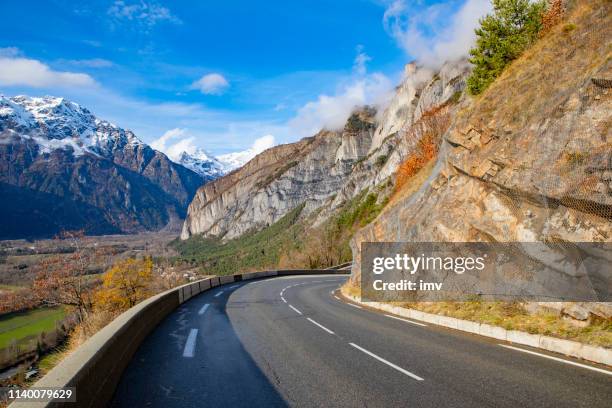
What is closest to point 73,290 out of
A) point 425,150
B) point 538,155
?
point 538,155

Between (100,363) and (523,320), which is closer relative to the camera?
(100,363)

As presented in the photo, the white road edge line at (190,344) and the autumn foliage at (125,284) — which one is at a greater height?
the white road edge line at (190,344)

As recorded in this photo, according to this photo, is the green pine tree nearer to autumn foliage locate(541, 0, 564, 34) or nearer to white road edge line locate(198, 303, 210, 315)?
autumn foliage locate(541, 0, 564, 34)

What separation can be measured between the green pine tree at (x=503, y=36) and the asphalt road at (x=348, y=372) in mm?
12751

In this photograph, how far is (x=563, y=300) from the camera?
9.51 m

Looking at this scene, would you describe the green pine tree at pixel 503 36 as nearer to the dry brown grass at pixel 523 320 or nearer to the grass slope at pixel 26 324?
the dry brown grass at pixel 523 320

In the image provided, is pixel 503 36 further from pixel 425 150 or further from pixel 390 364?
pixel 425 150

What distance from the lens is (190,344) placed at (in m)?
10.1

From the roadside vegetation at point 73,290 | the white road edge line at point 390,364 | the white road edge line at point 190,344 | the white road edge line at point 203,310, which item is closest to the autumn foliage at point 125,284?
the roadside vegetation at point 73,290

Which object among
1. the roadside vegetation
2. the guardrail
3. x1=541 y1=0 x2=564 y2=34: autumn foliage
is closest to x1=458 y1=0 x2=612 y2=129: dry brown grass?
x1=541 y1=0 x2=564 y2=34: autumn foliage

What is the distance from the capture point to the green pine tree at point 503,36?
57.1 ft

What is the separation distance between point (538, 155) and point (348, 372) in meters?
8.29

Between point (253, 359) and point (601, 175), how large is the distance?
29.2ft

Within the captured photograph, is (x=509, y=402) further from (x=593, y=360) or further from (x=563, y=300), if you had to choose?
(x=563, y=300)
